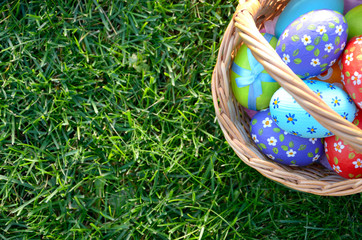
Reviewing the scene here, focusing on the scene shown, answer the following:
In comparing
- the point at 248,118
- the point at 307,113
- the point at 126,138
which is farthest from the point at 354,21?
the point at 126,138

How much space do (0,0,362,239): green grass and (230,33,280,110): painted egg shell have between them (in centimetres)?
23

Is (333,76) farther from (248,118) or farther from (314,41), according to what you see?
(248,118)

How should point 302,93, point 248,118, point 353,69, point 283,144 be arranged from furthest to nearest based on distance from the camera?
point 248,118 < point 283,144 < point 353,69 < point 302,93

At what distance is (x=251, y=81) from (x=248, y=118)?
187 mm

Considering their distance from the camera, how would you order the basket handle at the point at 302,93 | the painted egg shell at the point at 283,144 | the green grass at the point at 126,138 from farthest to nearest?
the green grass at the point at 126,138 → the painted egg shell at the point at 283,144 → the basket handle at the point at 302,93

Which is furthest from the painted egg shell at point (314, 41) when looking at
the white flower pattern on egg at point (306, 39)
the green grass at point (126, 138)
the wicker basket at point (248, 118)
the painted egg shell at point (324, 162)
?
the green grass at point (126, 138)

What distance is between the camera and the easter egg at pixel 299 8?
120cm

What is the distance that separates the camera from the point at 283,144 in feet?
3.93

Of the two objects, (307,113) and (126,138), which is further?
(126,138)

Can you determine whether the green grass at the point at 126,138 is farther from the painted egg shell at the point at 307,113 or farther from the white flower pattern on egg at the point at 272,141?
the painted egg shell at the point at 307,113

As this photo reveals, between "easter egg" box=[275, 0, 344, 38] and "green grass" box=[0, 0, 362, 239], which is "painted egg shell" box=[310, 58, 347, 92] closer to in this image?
"easter egg" box=[275, 0, 344, 38]

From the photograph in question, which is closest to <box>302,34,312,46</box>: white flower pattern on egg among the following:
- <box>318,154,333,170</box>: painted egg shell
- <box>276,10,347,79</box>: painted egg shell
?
<box>276,10,347,79</box>: painted egg shell

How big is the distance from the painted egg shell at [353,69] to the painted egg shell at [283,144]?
0.61 ft

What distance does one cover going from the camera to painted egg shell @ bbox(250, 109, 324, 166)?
3.92 ft
